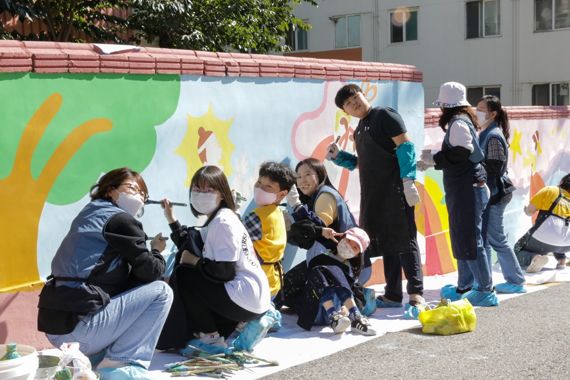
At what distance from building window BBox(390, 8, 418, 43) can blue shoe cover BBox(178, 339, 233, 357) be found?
2386 cm

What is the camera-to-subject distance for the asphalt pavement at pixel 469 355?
5.68 metres

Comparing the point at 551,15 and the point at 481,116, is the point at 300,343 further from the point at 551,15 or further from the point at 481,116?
the point at 551,15

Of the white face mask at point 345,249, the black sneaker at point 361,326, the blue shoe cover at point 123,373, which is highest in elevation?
the white face mask at point 345,249

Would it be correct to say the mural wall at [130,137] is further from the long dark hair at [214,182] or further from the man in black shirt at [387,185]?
the long dark hair at [214,182]

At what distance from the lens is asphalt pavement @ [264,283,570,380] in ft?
18.6

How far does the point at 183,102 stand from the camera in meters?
7.11

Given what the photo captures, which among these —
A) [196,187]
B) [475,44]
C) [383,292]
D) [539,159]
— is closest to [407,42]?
[475,44]

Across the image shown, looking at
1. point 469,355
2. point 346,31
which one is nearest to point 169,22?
point 469,355

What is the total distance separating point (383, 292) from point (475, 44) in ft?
66.8

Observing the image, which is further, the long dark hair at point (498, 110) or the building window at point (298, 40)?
the building window at point (298, 40)

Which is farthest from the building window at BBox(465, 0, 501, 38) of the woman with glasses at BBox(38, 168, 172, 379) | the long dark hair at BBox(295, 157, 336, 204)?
the woman with glasses at BBox(38, 168, 172, 379)

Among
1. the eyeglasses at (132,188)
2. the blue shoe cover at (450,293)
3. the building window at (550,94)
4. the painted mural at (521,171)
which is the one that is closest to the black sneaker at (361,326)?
the blue shoe cover at (450,293)

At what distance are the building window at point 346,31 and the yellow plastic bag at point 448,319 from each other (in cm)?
2374

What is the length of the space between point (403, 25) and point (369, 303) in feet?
73.6
